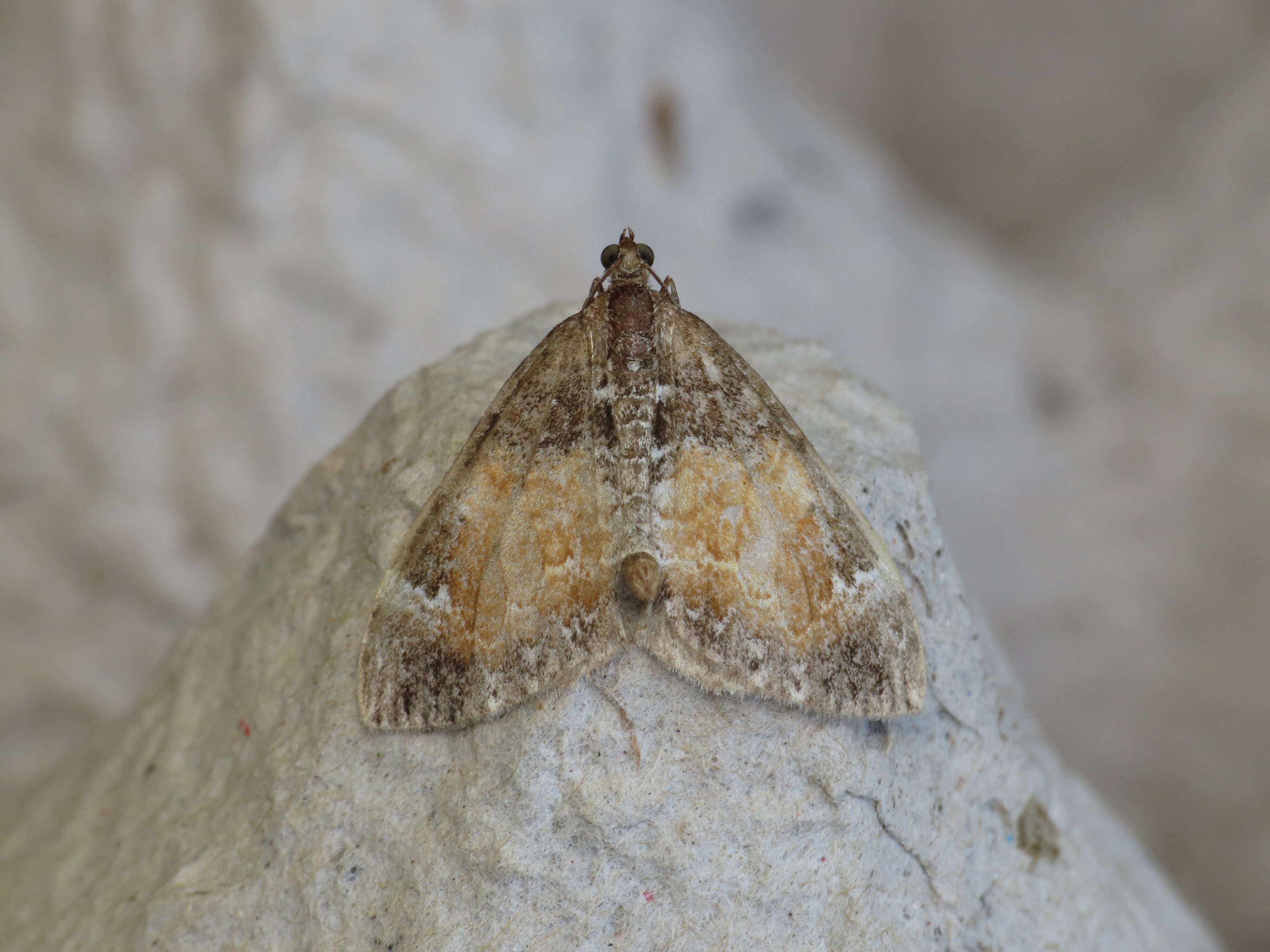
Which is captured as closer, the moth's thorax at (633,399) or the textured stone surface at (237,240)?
the moth's thorax at (633,399)

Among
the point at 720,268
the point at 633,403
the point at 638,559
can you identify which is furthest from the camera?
the point at 720,268

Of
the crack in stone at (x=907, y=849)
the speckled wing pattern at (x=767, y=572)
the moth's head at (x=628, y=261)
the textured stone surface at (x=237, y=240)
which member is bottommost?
the crack in stone at (x=907, y=849)

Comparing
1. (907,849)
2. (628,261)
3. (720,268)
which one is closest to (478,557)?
(628,261)

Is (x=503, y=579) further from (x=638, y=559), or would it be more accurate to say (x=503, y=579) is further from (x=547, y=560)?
(x=638, y=559)

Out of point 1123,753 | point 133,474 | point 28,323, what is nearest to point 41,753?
point 133,474

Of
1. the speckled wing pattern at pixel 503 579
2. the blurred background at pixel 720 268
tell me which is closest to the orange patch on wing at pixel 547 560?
the speckled wing pattern at pixel 503 579

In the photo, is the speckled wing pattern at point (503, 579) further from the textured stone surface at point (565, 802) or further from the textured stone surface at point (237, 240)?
the textured stone surface at point (237, 240)

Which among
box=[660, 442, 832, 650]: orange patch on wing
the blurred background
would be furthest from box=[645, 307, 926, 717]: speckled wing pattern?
the blurred background
